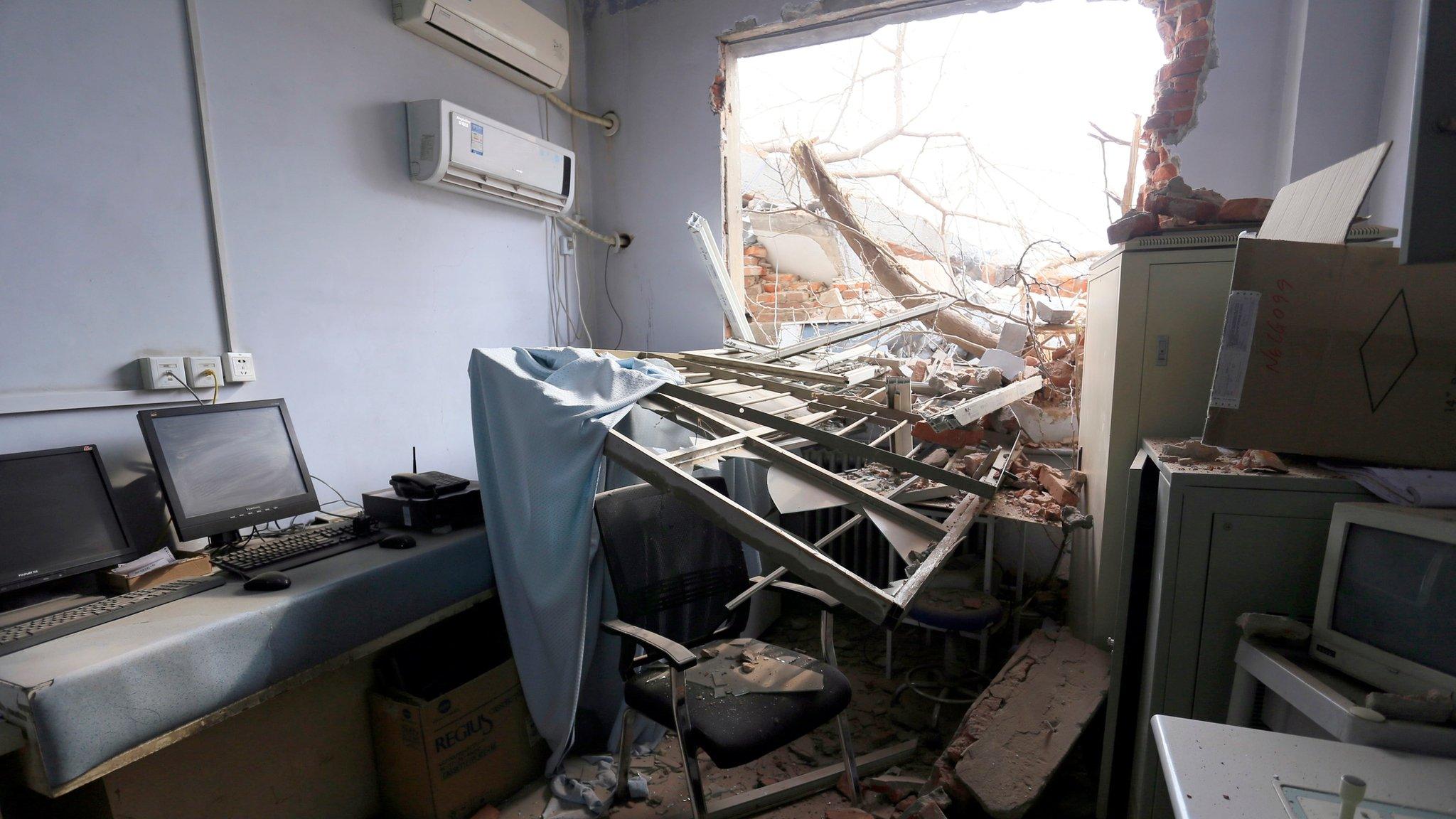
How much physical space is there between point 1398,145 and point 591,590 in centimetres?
312

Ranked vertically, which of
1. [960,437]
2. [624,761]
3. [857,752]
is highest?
[960,437]

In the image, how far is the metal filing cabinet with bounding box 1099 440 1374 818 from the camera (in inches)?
50.4

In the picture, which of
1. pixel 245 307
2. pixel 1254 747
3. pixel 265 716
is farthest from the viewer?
pixel 245 307

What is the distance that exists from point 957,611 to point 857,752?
62cm

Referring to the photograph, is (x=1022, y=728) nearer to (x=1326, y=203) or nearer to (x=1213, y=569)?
(x=1213, y=569)

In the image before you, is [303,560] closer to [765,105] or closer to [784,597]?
[784,597]

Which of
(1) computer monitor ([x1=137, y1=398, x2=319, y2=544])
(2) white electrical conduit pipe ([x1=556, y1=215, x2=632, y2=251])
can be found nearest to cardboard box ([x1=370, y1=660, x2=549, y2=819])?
(1) computer monitor ([x1=137, y1=398, x2=319, y2=544])

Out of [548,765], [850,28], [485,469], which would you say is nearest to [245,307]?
[485,469]

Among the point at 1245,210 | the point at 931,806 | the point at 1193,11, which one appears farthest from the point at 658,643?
the point at 1193,11

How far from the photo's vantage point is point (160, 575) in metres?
1.57

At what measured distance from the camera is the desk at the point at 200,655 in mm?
1098

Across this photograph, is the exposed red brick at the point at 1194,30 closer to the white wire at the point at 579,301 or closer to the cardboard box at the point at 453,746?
the white wire at the point at 579,301

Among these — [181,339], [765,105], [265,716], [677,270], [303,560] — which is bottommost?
[265,716]

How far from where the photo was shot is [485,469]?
76.2 inches
